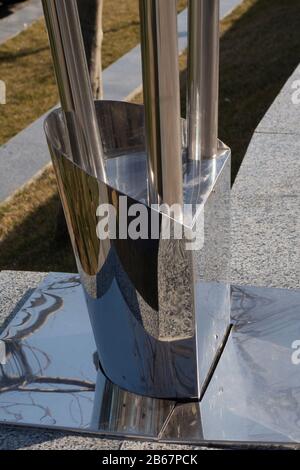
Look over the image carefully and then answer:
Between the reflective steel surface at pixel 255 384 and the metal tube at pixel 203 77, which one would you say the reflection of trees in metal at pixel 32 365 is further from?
the metal tube at pixel 203 77

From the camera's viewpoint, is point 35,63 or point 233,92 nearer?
point 233,92

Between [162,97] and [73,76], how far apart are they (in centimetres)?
25

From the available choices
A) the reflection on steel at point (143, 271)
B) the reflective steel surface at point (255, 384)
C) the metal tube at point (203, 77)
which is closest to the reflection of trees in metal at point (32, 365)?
the reflection on steel at point (143, 271)

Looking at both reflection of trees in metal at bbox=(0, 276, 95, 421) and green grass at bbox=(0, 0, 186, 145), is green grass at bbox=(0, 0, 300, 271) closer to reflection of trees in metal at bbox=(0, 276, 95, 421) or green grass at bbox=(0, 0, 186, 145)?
green grass at bbox=(0, 0, 186, 145)

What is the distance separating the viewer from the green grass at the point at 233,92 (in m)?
4.30

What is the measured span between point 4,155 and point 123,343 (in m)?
3.54

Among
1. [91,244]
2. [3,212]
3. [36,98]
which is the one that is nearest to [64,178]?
[91,244]

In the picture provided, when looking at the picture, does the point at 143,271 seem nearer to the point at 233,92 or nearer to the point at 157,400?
the point at 157,400

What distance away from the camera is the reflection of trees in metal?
209 centimetres

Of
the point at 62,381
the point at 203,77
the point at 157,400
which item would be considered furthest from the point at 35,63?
the point at 157,400

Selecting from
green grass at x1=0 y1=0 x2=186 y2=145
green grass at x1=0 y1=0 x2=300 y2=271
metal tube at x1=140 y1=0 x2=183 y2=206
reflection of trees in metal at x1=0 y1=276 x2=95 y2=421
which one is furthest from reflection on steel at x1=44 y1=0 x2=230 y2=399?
green grass at x1=0 y1=0 x2=186 y2=145

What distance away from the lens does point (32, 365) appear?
220 centimetres

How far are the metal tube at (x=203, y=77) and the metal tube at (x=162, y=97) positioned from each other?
0.94 ft
